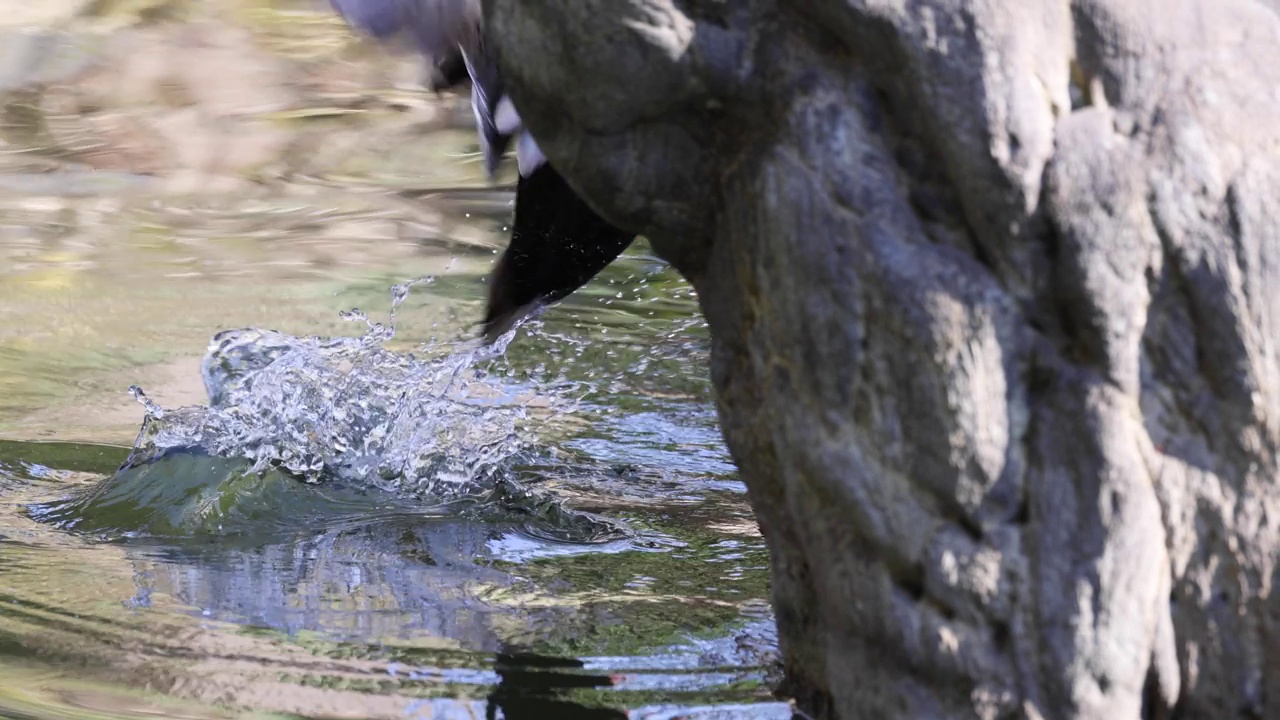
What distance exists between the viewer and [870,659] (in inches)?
58.6

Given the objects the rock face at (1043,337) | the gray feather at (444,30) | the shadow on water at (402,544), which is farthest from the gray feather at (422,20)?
the rock face at (1043,337)

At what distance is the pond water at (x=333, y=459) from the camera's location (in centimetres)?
185

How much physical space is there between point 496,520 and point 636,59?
129cm

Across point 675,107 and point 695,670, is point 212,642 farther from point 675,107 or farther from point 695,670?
point 675,107

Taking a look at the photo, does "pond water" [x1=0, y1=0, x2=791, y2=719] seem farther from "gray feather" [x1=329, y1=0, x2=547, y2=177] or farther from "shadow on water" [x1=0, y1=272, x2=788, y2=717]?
"gray feather" [x1=329, y1=0, x2=547, y2=177]

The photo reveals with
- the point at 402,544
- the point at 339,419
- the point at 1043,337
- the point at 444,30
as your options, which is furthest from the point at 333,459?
the point at 1043,337

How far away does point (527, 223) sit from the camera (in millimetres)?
2859

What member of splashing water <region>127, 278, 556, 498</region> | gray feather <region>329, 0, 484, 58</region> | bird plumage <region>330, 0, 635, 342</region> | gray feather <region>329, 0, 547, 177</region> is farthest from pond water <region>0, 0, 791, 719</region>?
Answer: gray feather <region>329, 0, 484, 58</region>

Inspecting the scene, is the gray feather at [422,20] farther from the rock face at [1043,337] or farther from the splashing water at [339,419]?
the rock face at [1043,337]

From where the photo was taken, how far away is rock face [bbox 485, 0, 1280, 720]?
1.36 meters

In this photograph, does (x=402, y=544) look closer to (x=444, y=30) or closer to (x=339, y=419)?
(x=339, y=419)

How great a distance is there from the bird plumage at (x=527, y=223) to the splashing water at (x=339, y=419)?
0.62ft

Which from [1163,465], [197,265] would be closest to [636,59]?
[1163,465]

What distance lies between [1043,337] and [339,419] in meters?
1.85
